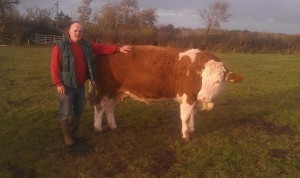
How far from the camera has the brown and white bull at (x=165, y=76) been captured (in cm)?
677

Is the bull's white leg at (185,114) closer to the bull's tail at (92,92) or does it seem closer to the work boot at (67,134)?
the bull's tail at (92,92)

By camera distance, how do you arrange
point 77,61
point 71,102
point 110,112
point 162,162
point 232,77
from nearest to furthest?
point 162,162 < point 77,61 < point 71,102 < point 232,77 < point 110,112

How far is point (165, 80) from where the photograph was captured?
22.9ft

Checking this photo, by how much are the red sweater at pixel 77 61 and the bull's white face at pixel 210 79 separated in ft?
6.62

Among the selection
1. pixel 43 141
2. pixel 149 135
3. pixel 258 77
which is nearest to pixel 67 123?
pixel 43 141

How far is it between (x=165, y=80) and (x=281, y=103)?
555cm

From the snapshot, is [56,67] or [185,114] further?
[185,114]

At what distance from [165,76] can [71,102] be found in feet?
6.56

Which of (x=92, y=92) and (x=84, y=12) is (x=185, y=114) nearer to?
(x=92, y=92)

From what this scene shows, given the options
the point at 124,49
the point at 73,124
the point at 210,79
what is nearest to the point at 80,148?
the point at 73,124

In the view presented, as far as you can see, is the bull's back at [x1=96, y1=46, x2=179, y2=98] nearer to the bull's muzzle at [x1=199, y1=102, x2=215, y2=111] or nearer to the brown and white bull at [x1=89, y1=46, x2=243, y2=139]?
the brown and white bull at [x1=89, y1=46, x2=243, y2=139]

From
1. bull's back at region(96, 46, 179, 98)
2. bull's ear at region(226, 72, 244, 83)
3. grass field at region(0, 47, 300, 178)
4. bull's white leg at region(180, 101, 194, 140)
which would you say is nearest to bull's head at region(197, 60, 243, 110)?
bull's ear at region(226, 72, 244, 83)

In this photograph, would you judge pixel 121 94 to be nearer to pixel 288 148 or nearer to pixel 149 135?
pixel 149 135

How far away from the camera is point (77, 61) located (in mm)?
6250
